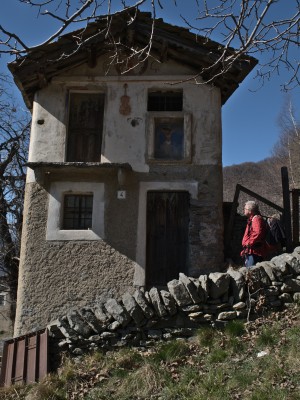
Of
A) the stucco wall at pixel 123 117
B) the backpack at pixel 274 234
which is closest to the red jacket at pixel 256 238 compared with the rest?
the backpack at pixel 274 234

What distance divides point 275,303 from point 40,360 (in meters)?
3.70

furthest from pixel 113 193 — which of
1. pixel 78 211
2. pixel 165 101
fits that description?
pixel 165 101

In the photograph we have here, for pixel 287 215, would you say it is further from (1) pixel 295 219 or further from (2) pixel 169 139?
(2) pixel 169 139

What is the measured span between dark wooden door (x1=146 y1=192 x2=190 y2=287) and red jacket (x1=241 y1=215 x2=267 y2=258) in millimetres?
1432

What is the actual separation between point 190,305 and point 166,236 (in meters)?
2.45

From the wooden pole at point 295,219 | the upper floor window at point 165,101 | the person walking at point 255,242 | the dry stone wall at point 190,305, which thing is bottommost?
the dry stone wall at point 190,305

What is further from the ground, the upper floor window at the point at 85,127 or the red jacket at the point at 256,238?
the upper floor window at the point at 85,127

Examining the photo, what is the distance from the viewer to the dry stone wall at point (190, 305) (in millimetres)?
7371

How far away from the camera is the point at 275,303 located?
742 centimetres

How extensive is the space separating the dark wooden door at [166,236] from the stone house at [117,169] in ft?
0.07

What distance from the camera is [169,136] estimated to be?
10188mm

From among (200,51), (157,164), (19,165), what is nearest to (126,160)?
(157,164)

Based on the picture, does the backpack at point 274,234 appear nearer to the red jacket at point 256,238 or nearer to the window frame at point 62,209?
the red jacket at point 256,238

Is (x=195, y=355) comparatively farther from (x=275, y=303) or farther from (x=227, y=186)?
(x=227, y=186)
